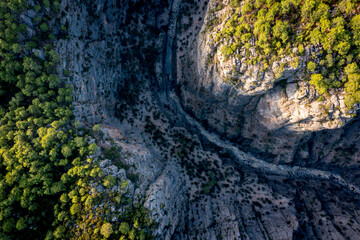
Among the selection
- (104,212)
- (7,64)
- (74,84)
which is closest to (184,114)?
(74,84)

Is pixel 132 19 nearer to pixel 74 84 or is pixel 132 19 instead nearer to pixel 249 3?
pixel 74 84

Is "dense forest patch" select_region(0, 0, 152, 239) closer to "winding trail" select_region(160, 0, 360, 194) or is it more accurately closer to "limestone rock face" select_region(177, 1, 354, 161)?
"winding trail" select_region(160, 0, 360, 194)

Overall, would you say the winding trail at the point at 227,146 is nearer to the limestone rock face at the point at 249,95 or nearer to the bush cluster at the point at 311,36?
the limestone rock face at the point at 249,95

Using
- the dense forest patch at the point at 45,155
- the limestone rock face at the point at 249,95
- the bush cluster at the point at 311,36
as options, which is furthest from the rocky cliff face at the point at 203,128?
the dense forest patch at the point at 45,155

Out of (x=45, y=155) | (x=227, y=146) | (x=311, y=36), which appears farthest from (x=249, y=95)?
(x=45, y=155)

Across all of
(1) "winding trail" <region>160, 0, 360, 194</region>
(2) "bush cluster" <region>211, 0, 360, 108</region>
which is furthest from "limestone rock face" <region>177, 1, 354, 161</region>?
(1) "winding trail" <region>160, 0, 360, 194</region>

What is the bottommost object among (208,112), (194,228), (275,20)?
(194,228)

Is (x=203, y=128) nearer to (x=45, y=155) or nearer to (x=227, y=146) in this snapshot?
(x=227, y=146)
